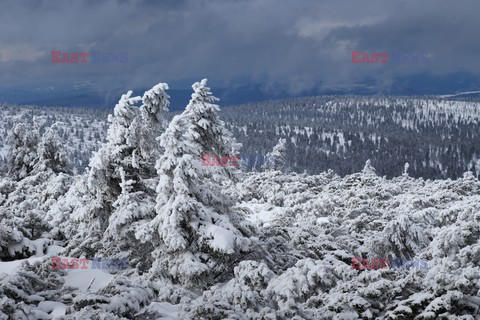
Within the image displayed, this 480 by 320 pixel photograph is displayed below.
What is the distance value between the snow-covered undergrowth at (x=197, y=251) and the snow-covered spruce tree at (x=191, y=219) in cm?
4

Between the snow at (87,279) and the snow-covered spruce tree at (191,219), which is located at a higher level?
the snow-covered spruce tree at (191,219)

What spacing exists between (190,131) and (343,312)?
7994 mm

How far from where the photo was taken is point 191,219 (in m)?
11.8

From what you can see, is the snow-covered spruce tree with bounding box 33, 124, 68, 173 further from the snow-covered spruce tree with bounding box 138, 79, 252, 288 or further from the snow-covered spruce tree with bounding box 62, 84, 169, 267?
the snow-covered spruce tree with bounding box 138, 79, 252, 288

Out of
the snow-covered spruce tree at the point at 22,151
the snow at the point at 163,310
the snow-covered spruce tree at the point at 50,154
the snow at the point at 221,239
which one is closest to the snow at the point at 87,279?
the snow at the point at 221,239

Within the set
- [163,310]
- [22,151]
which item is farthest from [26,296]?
[22,151]

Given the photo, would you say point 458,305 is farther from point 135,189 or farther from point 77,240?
point 77,240

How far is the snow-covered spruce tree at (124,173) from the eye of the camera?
14234 mm

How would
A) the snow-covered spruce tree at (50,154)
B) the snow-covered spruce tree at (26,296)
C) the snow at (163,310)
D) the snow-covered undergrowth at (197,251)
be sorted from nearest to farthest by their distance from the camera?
1. the snow-covered spruce tree at (26,296)
2. the snow-covered undergrowth at (197,251)
3. the snow at (163,310)
4. the snow-covered spruce tree at (50,154)

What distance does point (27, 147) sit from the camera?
36.6m

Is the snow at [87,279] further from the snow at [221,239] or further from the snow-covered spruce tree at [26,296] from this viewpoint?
the snow at [221,239]

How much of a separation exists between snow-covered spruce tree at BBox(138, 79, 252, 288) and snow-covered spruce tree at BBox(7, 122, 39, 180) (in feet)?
94.9

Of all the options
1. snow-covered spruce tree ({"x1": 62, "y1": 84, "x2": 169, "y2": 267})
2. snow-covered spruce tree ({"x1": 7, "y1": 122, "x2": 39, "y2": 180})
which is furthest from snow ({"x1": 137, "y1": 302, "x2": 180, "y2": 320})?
snow-covered spruce tree ({"x1": 7, "y1": 122, "x2": 39, "y2": 180})

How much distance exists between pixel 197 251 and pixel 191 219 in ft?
3.43
